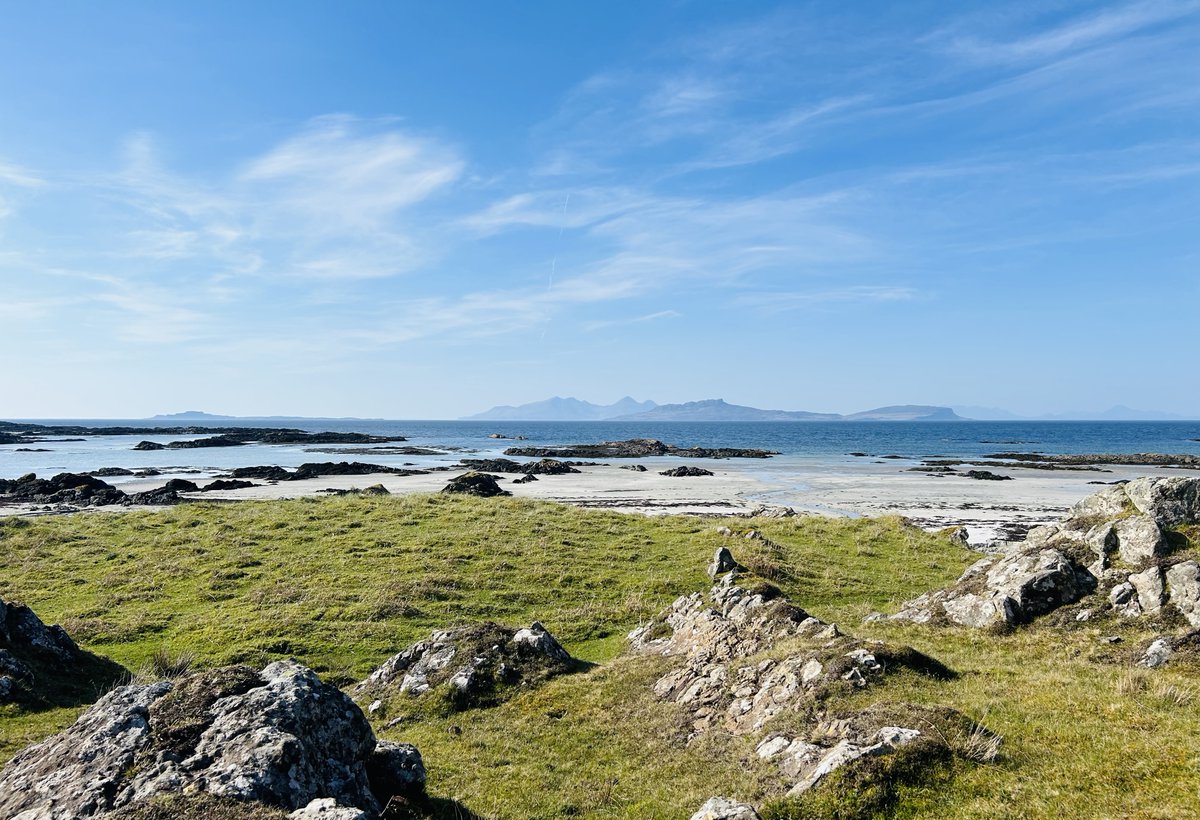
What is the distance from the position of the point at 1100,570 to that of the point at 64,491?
8465cm

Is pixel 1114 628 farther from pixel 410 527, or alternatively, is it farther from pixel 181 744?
pixel 410 527

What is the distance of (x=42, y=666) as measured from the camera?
63.5 ft

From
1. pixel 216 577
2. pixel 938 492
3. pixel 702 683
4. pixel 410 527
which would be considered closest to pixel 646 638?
pixel 702 683

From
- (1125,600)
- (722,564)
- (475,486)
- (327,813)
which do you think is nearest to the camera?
(327,813)

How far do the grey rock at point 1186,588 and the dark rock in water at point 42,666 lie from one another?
30.3 meters

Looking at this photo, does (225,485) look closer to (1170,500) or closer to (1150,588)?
(1150,588)

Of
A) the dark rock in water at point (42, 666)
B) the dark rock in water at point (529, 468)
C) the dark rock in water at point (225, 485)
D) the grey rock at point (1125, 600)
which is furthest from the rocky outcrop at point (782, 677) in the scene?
the dark rock in water at point (529, 468)

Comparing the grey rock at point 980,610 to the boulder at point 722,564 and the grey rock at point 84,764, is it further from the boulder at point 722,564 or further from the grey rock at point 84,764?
the grey rock at point 84,764

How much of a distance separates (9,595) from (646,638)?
29.5 metres

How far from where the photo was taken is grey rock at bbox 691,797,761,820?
927cm

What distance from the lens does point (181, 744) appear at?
970 centimetres

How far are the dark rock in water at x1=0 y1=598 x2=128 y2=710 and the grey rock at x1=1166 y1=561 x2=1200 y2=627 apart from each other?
1192 inches

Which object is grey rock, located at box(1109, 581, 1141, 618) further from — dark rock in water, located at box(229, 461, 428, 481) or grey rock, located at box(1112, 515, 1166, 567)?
dark rock in water, located at box(229, 461, 428, 481)

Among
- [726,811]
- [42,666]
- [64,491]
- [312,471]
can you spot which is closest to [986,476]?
[312,471]
